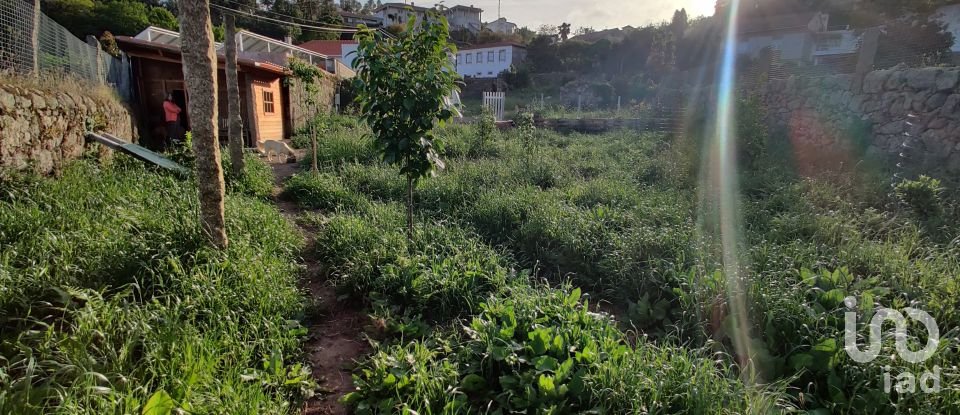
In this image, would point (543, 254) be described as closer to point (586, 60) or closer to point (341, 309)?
point (341, 309)

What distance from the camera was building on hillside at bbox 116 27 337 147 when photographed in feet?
31.6

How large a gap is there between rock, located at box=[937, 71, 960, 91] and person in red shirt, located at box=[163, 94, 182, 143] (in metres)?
13.7

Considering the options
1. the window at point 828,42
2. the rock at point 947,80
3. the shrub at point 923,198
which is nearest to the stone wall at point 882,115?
the rock at point 947,80

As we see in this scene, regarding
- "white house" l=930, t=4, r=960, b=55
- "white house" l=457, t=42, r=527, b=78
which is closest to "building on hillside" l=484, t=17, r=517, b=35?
"white house" l=457, t=42, r=527, b=78

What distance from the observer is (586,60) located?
36875 millimetres

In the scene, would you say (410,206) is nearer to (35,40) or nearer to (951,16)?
(35,40)

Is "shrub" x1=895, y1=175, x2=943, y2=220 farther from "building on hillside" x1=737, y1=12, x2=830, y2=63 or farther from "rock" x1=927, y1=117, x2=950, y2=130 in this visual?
"building on hillside" x1=737, y1=12, x2=830, y2=63

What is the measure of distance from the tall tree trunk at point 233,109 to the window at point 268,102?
5.21 m

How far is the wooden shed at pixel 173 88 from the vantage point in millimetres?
9562

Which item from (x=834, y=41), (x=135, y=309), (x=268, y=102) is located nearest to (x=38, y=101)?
(x=135, y=309)

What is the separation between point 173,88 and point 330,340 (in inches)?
402

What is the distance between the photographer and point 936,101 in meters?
6.57

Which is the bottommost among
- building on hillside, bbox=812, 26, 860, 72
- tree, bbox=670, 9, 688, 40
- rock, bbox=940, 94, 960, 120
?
rock, bbox=940, 94, 960, 120

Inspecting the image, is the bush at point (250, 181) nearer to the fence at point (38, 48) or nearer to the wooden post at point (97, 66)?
the fence at point (38, 48)
